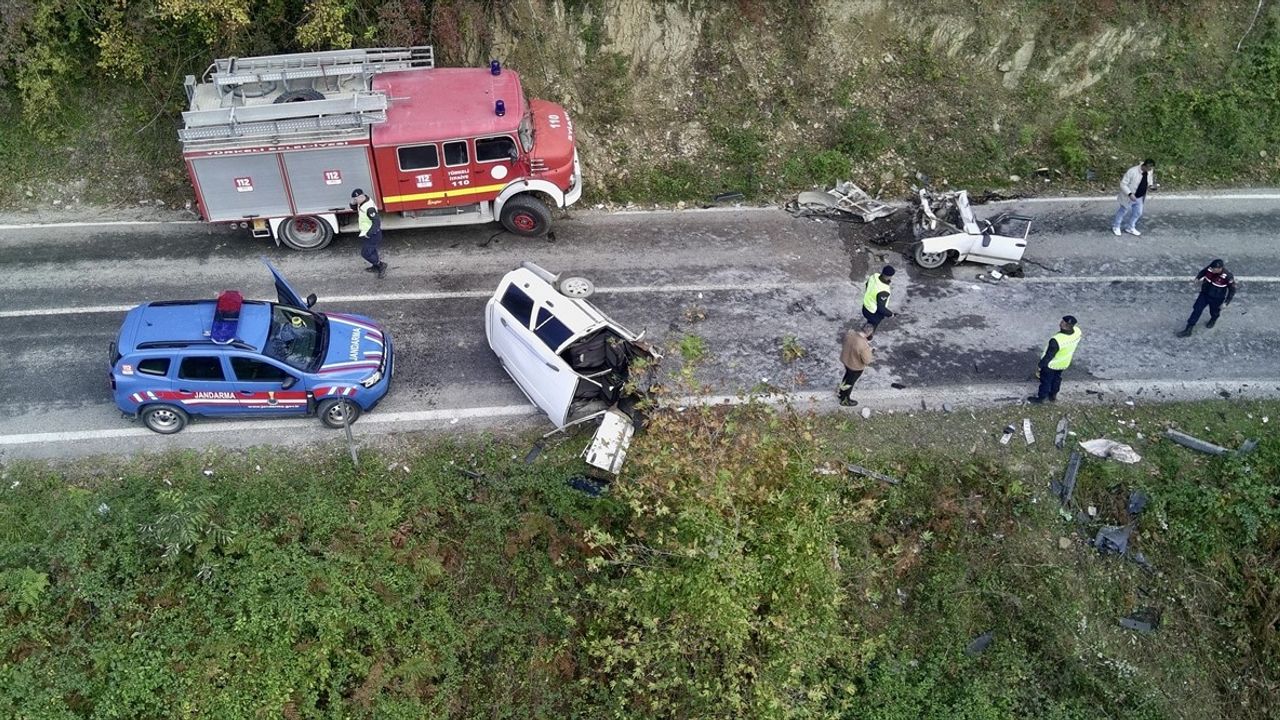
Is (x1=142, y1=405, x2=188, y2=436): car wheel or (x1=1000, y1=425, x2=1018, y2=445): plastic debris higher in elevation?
(x1=142, y1=405, x2=188, y2=436): car wheel

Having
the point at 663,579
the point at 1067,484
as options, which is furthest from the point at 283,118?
the point at 1067,484

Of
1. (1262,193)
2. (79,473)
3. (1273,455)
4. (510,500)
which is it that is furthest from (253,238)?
(1262,193)

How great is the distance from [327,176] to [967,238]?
10636mm

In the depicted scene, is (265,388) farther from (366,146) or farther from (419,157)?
(419,157)

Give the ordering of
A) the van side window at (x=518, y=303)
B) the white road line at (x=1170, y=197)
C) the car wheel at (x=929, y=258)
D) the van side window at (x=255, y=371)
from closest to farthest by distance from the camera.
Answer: the van side window at (x=255, y=371), the van side window at (x=518, y=303), the car wheel at (x=929, y=258), the white road line at (x=1170, y=197)

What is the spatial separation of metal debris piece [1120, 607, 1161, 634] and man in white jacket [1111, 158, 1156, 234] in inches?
299

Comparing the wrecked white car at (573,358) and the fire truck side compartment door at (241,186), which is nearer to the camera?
the wrecked white car at (573,358)

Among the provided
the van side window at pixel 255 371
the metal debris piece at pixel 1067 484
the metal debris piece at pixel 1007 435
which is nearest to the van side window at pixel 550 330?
the van side window at pixel 255 371

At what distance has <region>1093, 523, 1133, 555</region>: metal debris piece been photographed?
11.1 meters

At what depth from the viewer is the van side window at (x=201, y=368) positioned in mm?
10836

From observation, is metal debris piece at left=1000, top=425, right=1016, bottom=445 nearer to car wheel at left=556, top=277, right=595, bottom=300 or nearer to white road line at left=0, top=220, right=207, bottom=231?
car wheel at left=556, top=277, right=595, bottom=300

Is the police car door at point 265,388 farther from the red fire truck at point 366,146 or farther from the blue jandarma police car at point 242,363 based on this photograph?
the red fire truck at point 366,146

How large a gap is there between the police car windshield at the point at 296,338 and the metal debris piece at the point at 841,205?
8.91 metres

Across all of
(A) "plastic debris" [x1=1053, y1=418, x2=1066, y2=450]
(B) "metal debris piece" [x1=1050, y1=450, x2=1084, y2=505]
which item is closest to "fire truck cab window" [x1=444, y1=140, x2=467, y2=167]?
(A) "plastic debris" [x1=1053, y1=418, x2=1066, y2=450]
